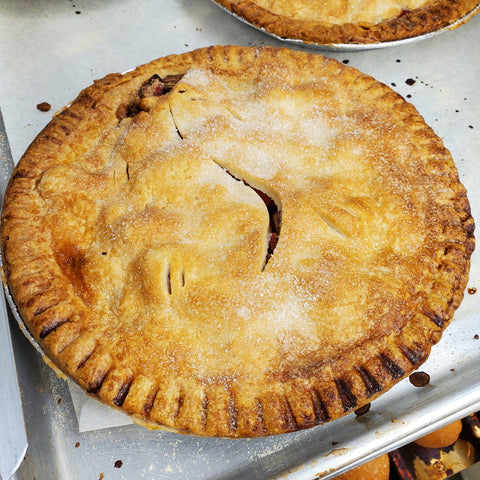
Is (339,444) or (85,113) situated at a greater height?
(85,113)

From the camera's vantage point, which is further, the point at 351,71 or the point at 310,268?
the point at 351,71

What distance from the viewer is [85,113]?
1.80 m

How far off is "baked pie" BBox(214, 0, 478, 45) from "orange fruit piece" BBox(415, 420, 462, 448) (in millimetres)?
1517

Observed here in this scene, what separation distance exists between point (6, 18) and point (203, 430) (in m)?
2.13

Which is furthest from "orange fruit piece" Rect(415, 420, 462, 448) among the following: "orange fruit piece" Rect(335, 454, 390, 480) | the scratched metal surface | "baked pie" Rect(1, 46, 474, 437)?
"baked pie" Rect(1, 46, 474, 437)

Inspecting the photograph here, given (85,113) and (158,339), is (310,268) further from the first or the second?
(85,113)

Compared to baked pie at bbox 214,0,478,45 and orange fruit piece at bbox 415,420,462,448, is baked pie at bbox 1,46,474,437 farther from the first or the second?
orange fruit piece at bbox 415,420,462,448

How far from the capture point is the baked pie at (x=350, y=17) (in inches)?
83.7

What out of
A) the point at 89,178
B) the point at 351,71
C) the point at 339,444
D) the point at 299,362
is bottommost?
the point at 339,444

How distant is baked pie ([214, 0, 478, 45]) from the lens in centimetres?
212

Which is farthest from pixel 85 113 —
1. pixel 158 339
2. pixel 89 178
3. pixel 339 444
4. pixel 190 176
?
pixel 339 444

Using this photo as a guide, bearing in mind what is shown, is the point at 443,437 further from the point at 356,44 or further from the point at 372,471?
the point at 356,44

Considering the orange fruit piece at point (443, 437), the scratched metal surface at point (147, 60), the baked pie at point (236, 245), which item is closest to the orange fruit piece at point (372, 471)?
the orange fruit piece at point (443, 437)

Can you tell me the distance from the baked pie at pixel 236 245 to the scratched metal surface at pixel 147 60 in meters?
0.26
